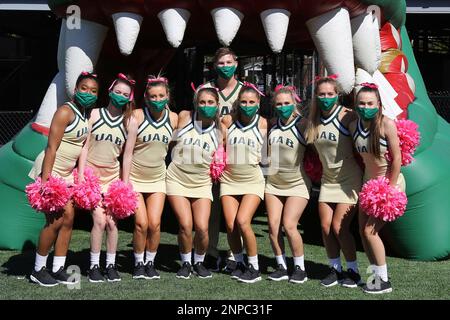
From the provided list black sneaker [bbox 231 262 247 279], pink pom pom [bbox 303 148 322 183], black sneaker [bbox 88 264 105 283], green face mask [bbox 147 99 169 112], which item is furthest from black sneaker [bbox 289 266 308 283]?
green face mask [bbox 147 99 169 112]

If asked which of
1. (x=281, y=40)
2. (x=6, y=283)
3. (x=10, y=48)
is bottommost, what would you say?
(x=6, y=283)

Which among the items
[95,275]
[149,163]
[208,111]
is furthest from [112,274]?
[208,111]

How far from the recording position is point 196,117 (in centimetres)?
337

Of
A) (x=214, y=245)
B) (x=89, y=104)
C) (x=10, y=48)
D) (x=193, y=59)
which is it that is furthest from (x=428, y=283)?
(x=10, y=48)

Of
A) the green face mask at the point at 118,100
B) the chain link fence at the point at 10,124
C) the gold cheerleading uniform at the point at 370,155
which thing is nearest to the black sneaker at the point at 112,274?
the green face mask at the point at 118,100

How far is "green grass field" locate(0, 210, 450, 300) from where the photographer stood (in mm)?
2971

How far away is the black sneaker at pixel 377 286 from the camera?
9.91 feet

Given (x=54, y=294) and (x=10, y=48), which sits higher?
(x=10, y=48)

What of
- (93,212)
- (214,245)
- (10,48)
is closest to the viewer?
(93,212)

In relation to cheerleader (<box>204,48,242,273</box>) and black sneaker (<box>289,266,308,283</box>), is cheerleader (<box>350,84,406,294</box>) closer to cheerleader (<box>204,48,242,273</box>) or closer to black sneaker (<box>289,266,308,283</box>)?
black sneaker (<box>289,266,308,283</box>)

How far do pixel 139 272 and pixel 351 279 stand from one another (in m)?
1.06

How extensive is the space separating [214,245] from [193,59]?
5004 mm

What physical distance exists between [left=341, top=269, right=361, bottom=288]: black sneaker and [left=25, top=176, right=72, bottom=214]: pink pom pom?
1.39 meters

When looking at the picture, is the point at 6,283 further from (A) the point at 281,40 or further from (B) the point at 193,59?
(B) the point at 193,59
